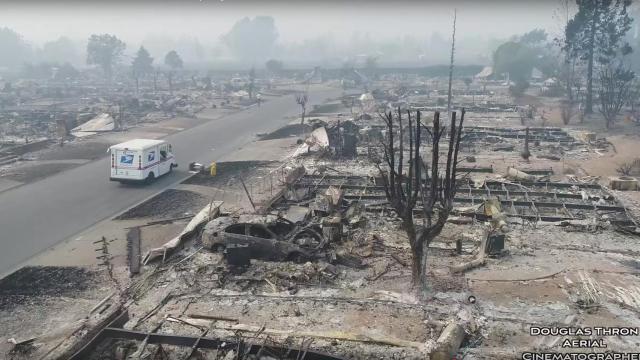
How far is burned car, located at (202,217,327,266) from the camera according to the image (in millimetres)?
13802

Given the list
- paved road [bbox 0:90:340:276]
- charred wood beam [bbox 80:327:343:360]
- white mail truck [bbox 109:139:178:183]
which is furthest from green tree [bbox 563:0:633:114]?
charred wood beam [bbox 80:327:343:360]

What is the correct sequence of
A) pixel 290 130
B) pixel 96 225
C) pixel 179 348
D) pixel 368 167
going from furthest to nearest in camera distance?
1. pixel 290 130
2. pixel 368 167
3. pixel 96 225
4. pixel 179 348

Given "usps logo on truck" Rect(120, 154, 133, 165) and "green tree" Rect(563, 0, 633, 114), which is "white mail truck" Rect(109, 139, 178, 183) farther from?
"green tree" Rect(563, 0, 633, 114)

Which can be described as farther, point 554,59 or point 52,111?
point 554,59

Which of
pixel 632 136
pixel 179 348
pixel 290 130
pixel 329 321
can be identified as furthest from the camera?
pixel 290 130

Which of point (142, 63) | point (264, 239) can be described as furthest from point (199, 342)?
point (142, 63)

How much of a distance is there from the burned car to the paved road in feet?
19.4

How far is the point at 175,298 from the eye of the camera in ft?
40.1

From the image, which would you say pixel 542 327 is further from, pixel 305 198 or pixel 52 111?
pixel 52 111

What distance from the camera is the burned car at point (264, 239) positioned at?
13.8 metres

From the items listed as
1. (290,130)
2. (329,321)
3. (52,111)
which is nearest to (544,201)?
(329,321)

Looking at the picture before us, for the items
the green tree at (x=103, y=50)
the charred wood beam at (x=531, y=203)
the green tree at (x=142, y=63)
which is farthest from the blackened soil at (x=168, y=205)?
the green tree at (x=103, y=50)

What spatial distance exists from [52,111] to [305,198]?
40.8 m

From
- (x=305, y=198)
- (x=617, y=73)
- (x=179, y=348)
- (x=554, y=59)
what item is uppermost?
(x=554, y=59)
